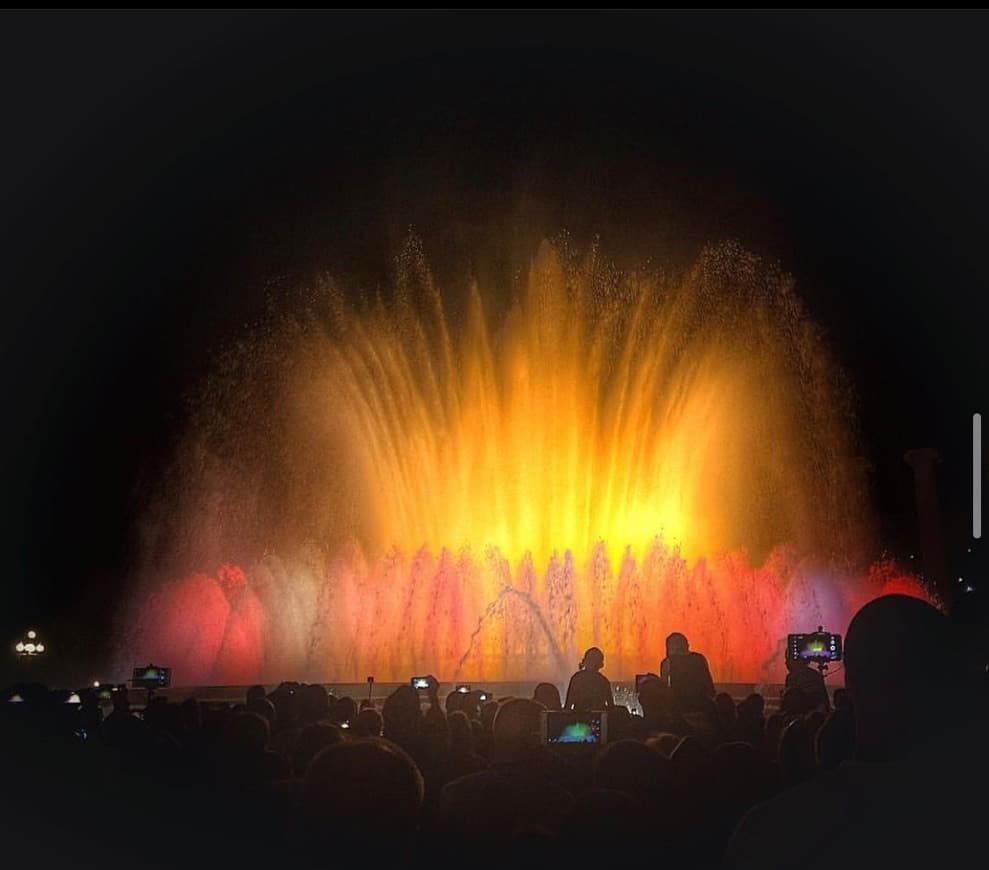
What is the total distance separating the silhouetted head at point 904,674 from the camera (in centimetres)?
318

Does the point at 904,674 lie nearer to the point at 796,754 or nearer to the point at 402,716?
the point at 796,754

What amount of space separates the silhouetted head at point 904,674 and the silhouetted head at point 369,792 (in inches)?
56.6

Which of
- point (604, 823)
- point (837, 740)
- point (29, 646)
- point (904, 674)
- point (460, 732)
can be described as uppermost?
point (904, 674)

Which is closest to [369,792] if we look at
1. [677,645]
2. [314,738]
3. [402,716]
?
[314,738]

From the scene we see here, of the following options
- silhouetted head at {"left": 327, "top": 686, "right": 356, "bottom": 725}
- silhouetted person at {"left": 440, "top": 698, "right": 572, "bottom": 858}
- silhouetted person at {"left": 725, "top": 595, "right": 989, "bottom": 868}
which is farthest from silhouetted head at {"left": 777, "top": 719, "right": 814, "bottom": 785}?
silhouetted head at {"left": 327, "top": 686, "right": 356, "bottom": 725}

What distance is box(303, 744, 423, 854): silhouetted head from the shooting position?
11.5 feet

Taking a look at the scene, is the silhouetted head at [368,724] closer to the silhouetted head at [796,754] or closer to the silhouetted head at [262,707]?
the silhouetted head at [262,707]

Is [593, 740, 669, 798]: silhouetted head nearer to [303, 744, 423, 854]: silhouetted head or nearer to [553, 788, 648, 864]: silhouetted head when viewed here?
[553, 788, 648, 864]: silhouetted head

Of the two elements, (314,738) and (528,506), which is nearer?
(314,738)

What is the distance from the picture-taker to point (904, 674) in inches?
127

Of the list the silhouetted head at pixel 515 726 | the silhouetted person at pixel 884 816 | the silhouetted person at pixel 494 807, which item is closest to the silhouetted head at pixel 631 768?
the silhouetted person at pixel 494 807

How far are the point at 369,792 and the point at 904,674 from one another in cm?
171

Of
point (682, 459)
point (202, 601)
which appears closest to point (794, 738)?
point (682, 459)

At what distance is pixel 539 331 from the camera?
128 ft
